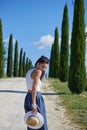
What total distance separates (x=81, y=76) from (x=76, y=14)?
3805 millimetres

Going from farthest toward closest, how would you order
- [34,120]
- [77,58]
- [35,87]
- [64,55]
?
[64,55], [77,58], [35,87], [34,120]

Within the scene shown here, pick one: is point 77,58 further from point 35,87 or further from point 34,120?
point 34,120

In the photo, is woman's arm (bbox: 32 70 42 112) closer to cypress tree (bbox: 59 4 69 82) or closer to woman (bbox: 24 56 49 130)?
woman (bbox: 24 56 49 130)

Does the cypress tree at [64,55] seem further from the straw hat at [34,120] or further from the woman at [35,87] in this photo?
the straw hat at [34,120]

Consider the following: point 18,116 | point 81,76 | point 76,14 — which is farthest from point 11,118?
point 76,14

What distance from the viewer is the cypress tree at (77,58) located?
72.8ft

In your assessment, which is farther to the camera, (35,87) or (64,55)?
(64,55)

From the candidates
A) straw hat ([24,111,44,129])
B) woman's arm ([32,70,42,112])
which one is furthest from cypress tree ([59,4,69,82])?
straw hat ([24,111,44,129])

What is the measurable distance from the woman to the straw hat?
9 centimetres

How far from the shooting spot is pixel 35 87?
7199 millimetres

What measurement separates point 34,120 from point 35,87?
625mm

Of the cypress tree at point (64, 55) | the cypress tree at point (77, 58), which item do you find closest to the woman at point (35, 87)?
the cypress tree at point (77, 58)

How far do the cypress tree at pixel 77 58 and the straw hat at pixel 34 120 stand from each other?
15.1m

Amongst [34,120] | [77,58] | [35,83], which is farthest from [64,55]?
[34,120]
